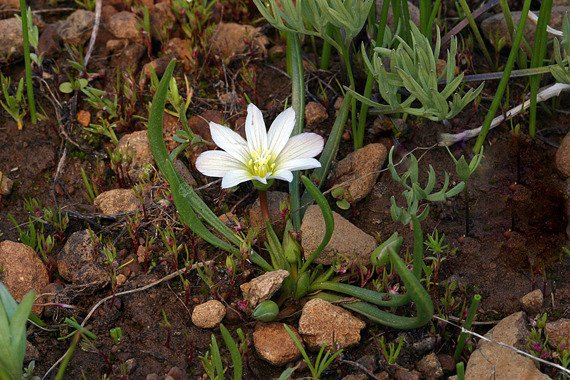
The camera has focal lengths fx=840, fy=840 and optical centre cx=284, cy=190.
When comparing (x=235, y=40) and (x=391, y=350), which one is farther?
(x=235, y=40)

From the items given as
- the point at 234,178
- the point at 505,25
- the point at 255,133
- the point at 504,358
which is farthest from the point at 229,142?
the point at 505,25

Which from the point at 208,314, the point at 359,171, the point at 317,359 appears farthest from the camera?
the point at 359,171

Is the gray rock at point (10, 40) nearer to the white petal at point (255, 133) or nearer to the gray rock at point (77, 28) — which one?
the gray rock at point (77, 28)

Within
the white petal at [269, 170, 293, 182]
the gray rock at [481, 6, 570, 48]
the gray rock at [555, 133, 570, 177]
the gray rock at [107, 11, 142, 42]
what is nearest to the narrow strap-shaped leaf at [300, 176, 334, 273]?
the white petal at [269, 170, 293, 182]

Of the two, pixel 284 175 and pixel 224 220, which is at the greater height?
pixel 284 175

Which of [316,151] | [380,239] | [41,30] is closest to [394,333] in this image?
[380,239]

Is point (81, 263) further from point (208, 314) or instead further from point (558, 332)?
point (558, 332)

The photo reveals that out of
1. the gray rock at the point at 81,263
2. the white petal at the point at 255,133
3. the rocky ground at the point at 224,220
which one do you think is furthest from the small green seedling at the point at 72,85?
the white petal at the point at 255,133
